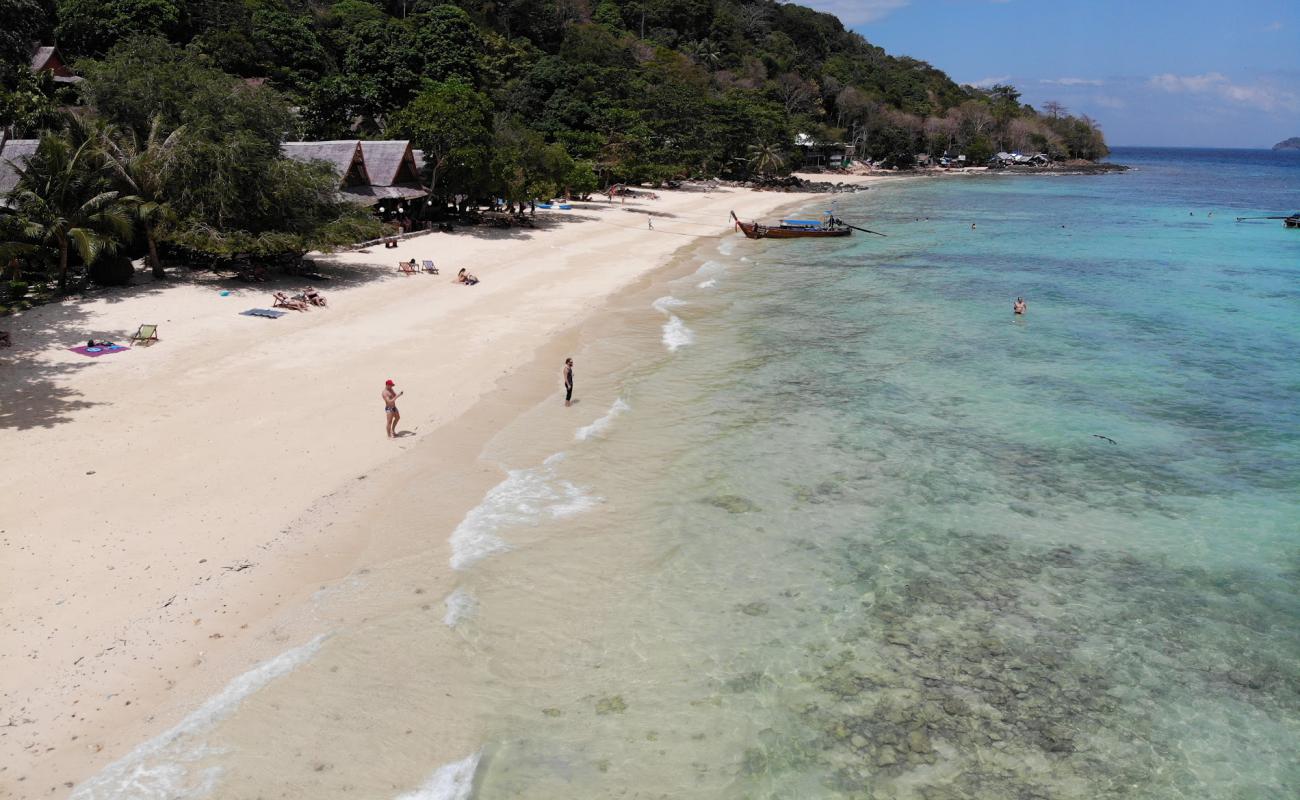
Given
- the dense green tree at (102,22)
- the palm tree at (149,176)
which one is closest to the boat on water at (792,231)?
the palm tree at (149,176)

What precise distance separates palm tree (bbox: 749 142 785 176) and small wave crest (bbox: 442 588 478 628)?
79229mm

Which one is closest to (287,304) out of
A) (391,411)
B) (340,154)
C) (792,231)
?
(391,411)

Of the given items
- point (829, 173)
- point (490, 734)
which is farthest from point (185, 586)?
point (829, 173)

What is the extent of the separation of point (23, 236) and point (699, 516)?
2067 centimetres

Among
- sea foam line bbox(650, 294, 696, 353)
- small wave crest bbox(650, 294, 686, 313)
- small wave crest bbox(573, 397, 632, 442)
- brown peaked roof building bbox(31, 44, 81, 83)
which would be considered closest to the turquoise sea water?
sea foam line bbox(650, 294, 696, 353)

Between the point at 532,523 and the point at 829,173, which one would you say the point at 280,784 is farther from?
the point at 829,173

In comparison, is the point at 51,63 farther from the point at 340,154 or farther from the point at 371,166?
the point at 340,154

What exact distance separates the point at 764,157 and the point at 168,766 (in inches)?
3264

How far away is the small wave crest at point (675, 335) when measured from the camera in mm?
22828

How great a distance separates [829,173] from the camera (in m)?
112

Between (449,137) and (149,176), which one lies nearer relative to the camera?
(149,176)

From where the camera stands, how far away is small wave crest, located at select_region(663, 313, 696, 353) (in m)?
22.8

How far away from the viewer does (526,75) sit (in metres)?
69.5

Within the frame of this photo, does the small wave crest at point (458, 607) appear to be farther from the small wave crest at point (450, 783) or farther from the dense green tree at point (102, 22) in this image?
the dense green tree at point (102, 22)
